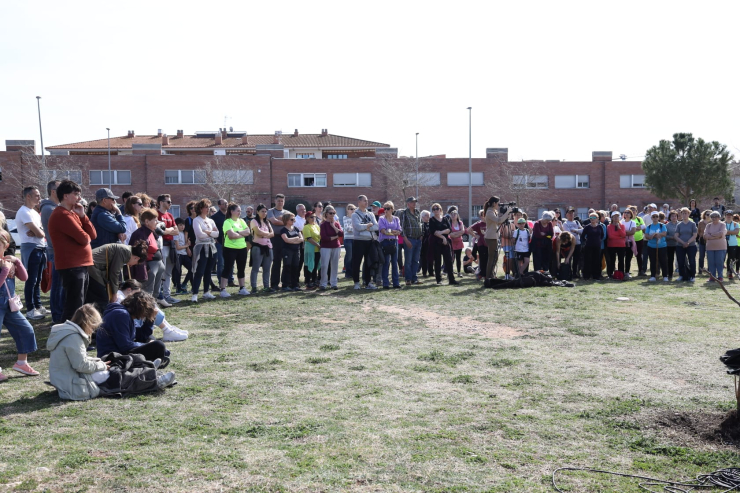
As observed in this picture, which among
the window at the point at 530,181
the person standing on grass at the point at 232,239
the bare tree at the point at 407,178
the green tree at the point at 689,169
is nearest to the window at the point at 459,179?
the bare tree at the point at 407,178

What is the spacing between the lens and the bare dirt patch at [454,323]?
9.15 m

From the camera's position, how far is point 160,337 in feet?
28.8

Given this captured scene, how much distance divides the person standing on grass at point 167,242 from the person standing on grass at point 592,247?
10.0m

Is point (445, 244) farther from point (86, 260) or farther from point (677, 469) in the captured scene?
point (677, 469)

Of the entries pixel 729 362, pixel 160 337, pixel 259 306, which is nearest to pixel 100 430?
pixel 160 337

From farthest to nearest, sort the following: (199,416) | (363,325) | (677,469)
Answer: (363,325) → (199,416) → (677,469)

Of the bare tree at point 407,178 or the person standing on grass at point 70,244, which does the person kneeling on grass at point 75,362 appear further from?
the bare tree at point 407,178

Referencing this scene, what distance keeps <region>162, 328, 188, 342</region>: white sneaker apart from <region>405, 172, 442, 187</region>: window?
5709cm

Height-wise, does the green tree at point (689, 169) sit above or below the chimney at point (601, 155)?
below

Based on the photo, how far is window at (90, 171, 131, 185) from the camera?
6322 centimetres

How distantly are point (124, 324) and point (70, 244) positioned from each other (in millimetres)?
1508

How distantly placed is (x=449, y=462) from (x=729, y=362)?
2492 millimetres

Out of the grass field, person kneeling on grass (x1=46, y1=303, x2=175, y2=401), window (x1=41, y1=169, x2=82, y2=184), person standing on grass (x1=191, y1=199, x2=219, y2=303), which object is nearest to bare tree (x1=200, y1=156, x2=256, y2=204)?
window (x1=41, y1=169, x2=82, y2=184)

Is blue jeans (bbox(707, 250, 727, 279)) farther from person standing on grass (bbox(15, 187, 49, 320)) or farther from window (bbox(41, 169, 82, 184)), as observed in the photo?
Result: window (bbox(41, 169, 82, 184))
